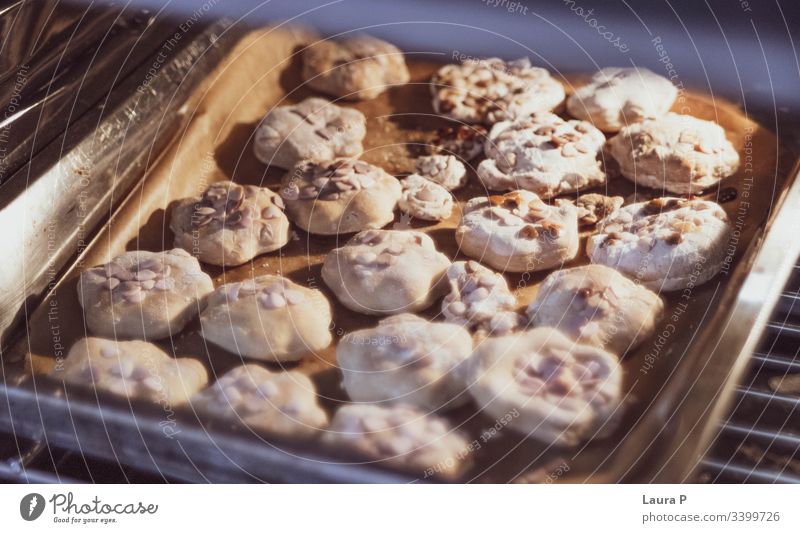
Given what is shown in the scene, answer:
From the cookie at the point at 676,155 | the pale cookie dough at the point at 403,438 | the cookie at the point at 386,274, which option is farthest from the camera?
the cookie at the point at 676,155

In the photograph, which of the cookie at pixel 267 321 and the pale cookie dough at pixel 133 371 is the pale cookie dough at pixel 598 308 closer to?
the cookie at pixel 267 321

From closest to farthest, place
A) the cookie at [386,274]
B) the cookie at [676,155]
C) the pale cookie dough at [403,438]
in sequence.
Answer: the pale cookie dough at [403,438]
the cookie at [386,274]
the cookie at [676,155]

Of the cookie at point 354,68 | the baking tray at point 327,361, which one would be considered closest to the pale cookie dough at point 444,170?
the baking tray at point 327,361

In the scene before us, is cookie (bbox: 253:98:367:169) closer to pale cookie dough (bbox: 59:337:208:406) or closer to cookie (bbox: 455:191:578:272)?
cookie (bbox: 455:191:578:272)

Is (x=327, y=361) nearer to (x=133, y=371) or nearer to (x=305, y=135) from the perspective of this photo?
(x=133, y=371)

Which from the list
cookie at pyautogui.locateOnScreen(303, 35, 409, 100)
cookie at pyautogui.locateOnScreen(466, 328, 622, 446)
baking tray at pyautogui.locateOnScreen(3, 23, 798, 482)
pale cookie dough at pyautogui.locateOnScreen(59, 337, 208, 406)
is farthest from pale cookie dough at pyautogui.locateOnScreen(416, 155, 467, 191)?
pale cookie dough at pyautogui.locateOnScreen(59, 337, 208, 406)
